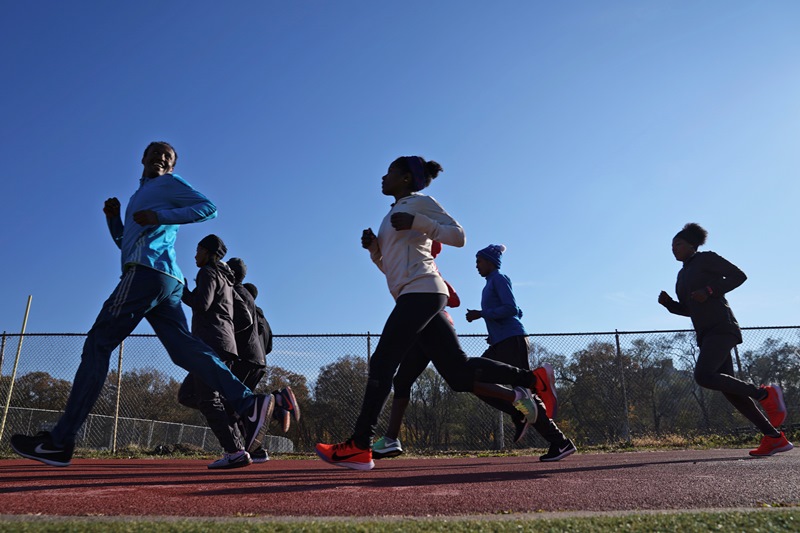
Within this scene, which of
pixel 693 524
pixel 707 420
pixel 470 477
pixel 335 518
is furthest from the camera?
pixel 707 420

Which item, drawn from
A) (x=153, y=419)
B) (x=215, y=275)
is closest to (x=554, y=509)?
(x=215, y=275)

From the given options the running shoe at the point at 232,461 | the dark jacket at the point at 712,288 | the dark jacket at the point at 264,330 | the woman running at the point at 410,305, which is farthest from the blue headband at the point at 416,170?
the dark jacket at the point at 712,288

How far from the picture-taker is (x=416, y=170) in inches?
156

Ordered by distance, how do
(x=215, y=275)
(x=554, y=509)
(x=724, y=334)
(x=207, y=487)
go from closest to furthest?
(x=554, y=509)
(x=207, y=487)
(x=215, y=275)
(x=724, y=334)

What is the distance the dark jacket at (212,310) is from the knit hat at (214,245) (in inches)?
4.1

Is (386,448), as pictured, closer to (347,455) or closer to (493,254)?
(347,455)

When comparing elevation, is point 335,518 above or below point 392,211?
below

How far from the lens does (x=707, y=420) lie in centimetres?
980

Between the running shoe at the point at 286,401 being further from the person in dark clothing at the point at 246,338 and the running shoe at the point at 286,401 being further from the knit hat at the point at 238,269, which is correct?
the knit hat at the point at 238,269

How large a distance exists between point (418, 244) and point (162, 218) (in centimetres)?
161

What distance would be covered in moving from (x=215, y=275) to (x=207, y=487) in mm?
2528

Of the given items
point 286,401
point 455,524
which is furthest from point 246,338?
point 455,524

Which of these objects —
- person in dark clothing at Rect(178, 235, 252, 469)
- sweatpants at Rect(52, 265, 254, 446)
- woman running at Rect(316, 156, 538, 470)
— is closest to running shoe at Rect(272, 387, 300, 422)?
person in dark clothing at Rect(178, 235, 252, 469)

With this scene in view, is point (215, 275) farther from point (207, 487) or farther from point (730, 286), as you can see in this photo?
point (730, 286)
